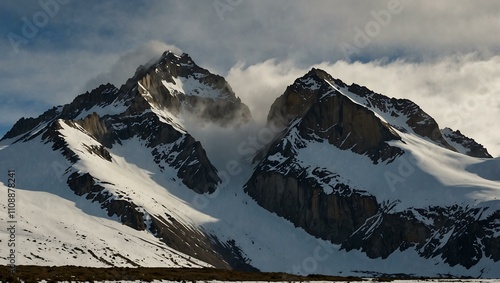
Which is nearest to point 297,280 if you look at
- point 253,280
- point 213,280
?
point 253,280

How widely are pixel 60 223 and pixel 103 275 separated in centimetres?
12146

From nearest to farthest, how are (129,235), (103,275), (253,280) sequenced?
1. (103,275)
2. (253,280)
3. (129,235)

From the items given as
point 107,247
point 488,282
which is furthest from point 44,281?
point 107,247

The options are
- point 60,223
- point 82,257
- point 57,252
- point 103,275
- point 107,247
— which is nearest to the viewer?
point 103,275

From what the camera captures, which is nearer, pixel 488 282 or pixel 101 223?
pixel 488 282

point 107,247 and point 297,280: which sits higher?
point 297,280

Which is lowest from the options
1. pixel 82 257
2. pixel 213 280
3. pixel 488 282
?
→ pixel 82 257

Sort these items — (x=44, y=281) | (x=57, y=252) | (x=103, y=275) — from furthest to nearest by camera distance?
(x=57, y=252)
(x=103, y=275)
(x=44, y=281)

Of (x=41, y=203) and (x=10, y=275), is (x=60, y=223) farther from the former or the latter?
(x=10, y=275)

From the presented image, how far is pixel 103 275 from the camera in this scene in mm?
58156

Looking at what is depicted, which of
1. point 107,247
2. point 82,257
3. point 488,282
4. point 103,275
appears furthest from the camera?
point 107,247

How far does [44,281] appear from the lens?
50.2 m

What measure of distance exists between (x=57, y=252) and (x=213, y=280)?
7555 cm

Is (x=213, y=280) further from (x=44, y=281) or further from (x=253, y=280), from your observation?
(x=44, y=281)
